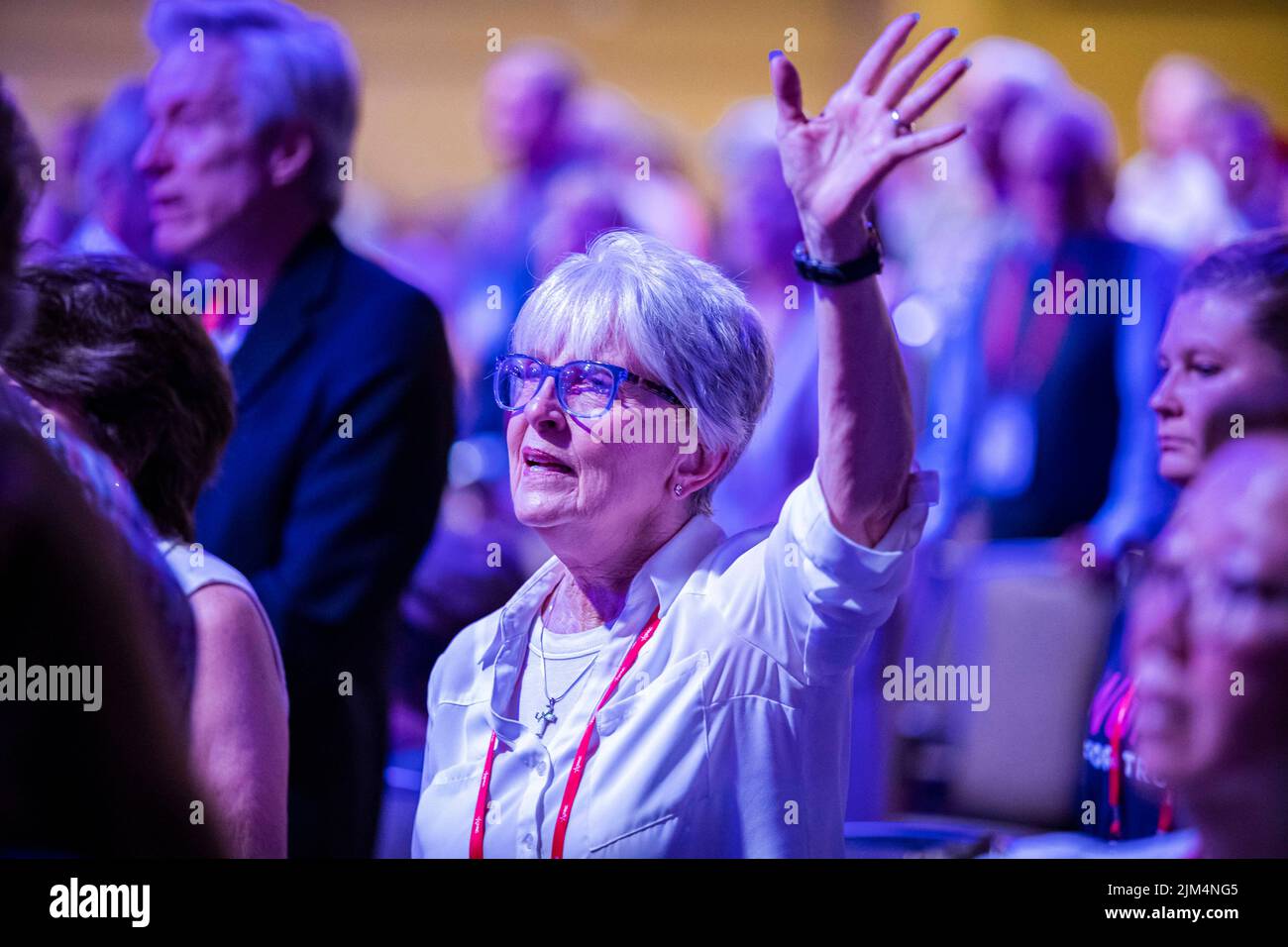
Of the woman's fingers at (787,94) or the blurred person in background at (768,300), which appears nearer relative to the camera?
the woman's fingers at (787,94)

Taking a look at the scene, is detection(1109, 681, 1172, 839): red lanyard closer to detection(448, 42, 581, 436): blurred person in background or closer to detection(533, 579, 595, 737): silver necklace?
detection(533, 579, 595, 737): silver necklace

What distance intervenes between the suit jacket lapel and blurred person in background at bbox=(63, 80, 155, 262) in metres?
0.29

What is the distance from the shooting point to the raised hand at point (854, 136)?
1668 mm

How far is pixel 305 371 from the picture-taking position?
2.37 m

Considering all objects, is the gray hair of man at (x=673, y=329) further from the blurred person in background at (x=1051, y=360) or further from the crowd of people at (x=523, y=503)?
the blurred person in background at (x=1051, y=360)

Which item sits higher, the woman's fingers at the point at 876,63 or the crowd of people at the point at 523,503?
the woman's fingers at the point at 876,63

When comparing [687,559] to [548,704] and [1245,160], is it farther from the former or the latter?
[1245,160]

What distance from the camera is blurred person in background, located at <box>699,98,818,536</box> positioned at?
3.02 m

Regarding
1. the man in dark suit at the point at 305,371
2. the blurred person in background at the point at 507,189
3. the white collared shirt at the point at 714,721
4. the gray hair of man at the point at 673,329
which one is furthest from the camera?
the blurred person in background at the point at 507,189

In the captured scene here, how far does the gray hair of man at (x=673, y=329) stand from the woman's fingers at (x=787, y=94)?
0.76ft

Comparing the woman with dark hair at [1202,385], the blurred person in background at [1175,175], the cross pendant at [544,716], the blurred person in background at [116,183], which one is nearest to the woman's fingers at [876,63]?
the woman with dark hair at [1202,385]

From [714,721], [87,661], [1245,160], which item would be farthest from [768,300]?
[87,661]

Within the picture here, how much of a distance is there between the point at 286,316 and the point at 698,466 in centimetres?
91

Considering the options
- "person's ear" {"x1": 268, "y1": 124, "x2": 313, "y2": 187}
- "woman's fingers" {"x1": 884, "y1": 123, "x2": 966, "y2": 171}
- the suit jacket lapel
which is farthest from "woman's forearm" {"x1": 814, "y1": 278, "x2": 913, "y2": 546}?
"person's ear" {"x1": 268, "y1": 124, "x2": 313, "y2": 187}
